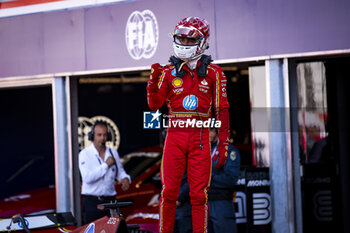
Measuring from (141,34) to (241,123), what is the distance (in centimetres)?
723

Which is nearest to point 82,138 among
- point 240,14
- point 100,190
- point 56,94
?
point 56,94

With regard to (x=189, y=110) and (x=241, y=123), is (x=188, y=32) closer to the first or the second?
(x=189, y=110)

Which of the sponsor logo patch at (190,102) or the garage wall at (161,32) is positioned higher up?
the garage wall at (161,32)

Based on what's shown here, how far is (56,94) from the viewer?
7.25m

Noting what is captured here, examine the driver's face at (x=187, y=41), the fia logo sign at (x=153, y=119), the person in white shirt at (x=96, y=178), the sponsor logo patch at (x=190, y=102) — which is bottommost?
the person in white shirt at (x=96, y=178)

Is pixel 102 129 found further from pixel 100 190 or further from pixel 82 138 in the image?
pixel 82 138

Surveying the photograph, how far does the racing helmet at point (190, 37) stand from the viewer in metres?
4.11

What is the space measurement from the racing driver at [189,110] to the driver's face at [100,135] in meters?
2.52

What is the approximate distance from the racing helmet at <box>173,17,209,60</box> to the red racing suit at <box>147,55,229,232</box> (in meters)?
0.12

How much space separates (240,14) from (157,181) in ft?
7.05

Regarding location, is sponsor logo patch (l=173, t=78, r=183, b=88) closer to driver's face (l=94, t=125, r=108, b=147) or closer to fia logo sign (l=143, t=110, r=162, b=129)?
fia logo sign (l=143, t=110, r=162, b=129)

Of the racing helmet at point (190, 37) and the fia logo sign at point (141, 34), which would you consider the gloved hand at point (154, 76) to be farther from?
the fia logo sign at point (141, 34)

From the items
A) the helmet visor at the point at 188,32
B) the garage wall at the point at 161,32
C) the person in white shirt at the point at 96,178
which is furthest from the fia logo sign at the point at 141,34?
the helmet visor at the point at 188,32

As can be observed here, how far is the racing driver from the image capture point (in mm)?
4141
